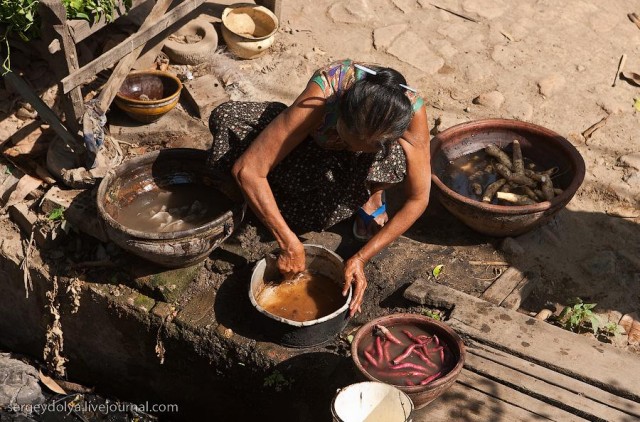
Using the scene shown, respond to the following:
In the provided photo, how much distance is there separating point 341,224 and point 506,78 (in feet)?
7.24

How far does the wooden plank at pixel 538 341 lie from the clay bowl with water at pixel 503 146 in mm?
520

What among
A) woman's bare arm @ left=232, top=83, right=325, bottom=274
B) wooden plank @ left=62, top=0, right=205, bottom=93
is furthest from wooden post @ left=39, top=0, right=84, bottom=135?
woman's bare arm @ left=232, top=83, right=325, bottom=274

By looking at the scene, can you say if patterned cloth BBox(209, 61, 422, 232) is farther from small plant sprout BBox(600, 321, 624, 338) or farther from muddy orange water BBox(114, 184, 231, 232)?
small plant sprout BBox(600, 321, 624, 338)

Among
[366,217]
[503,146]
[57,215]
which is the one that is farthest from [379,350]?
[57,215]

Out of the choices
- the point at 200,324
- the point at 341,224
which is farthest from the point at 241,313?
the point at 341,224

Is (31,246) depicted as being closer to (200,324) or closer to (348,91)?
(200,324)

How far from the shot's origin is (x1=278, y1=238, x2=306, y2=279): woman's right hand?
4.37 metres

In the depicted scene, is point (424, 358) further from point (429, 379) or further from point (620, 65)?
point (620, 65)

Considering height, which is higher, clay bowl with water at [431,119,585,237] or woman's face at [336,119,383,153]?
woman's face at [336,119,383,153]

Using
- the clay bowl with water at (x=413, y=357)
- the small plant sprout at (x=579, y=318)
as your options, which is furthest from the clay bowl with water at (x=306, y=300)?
the small plant sprout at (x=579, y=318)

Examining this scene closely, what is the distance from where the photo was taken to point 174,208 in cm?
487

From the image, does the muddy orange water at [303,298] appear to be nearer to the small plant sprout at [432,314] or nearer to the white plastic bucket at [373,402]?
the small plant sprout at [432,314]

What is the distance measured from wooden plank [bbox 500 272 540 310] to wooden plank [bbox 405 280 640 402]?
104mm

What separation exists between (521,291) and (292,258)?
141 centimetres
